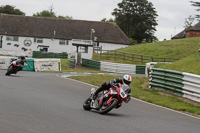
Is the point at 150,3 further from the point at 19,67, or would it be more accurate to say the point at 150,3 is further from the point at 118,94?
the point at 118,94

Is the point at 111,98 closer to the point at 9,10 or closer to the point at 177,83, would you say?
the point at 177,83

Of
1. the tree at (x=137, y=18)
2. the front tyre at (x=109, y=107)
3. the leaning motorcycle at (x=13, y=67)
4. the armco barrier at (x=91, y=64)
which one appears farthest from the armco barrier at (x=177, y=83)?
the tree at (x=137, y=18)

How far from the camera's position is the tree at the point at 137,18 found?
91.3 m

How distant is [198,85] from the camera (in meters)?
15.4

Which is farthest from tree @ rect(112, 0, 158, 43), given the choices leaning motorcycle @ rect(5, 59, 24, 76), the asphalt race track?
the asphalt race track

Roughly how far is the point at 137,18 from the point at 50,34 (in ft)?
88.7

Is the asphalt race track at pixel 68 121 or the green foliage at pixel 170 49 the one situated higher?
the green foliage at pixel 170 49

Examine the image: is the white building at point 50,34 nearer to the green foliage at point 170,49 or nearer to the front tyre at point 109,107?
the green foliage at point 170,49

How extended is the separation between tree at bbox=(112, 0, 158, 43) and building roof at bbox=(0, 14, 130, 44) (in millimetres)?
15396

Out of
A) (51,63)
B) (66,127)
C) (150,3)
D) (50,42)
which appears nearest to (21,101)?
(66,127)

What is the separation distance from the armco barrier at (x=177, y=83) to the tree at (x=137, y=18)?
2835 inches

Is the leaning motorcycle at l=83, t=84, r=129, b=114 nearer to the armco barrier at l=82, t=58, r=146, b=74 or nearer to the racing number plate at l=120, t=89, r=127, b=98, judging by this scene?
the racing number plate at l=120, t=89, r=127, b=98

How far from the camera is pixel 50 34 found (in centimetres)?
7306

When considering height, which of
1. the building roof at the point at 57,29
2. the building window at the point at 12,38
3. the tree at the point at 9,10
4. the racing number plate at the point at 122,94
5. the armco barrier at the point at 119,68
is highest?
the tree at the point at 9,10
